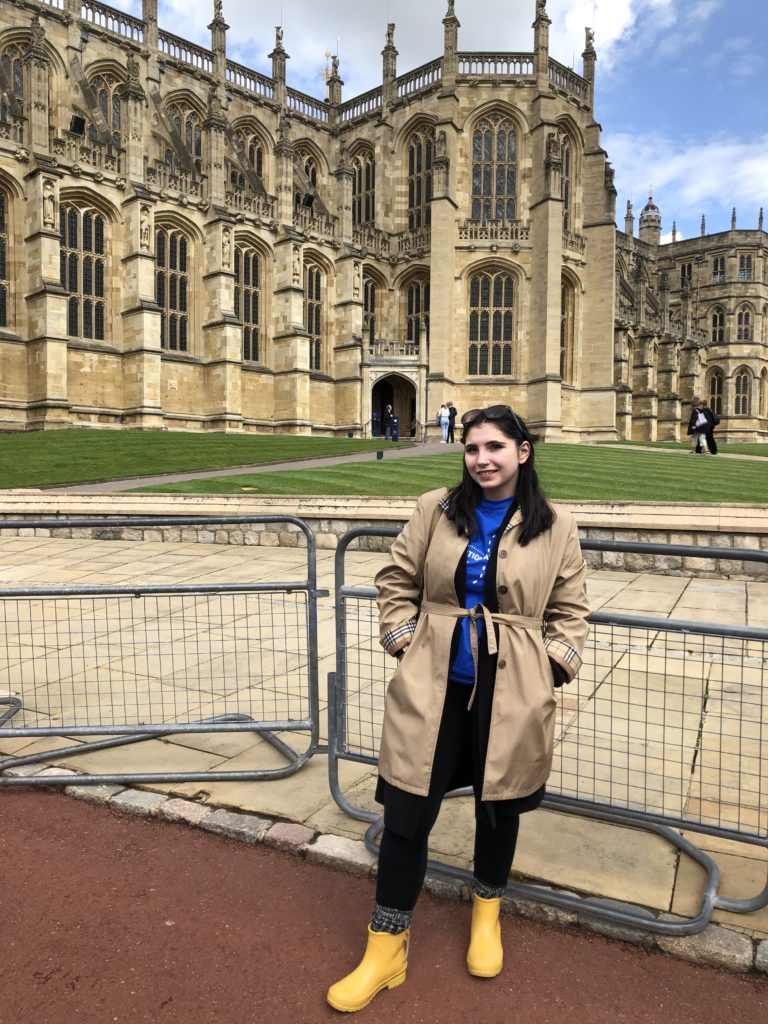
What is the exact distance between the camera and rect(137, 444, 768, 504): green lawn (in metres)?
12.7

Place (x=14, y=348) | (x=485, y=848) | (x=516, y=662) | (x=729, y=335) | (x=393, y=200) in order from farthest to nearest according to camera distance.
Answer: (x=729, y=335)
(x=393, y=200)
(x=14, y=348)
(x=485, y=848)
(x=516, y=662)

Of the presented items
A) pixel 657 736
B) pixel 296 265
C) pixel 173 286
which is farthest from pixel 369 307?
pixel 657 736

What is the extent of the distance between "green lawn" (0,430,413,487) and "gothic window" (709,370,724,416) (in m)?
45.9

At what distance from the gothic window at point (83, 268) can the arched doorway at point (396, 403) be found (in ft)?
47.8

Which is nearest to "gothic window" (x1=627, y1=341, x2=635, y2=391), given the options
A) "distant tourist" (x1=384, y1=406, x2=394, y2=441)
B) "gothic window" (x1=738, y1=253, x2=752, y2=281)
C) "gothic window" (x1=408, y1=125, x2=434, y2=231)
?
"gothic window" (x1=408, y1=125, x2=434, y2=231)

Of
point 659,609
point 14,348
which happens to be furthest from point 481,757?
point 14,348

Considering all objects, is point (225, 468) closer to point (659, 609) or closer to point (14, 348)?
point (659, 609)

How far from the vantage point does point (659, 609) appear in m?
7.21

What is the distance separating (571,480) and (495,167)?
2734 cm

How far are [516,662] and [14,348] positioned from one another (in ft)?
98.7

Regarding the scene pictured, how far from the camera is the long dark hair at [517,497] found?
7.91 ft

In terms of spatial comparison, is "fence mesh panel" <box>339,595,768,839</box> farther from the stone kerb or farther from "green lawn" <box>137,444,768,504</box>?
"green lawn" <box>137,444,768,504</box>

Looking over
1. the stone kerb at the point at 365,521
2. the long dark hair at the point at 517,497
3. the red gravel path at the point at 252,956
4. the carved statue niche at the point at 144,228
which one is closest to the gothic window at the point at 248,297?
the carved statue niche at the point at 144,228

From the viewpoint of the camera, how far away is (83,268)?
29.7 meters
